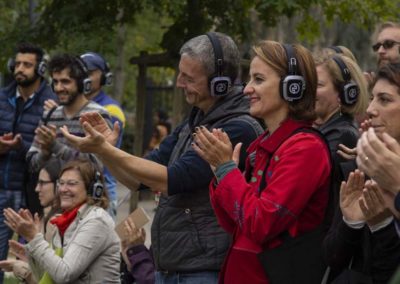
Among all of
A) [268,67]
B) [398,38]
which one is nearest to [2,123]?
[398,38]

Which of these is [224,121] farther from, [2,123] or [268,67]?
[2,123]

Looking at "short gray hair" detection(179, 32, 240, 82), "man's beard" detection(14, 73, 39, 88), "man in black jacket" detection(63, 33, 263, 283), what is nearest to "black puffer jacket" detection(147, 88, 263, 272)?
"man in black jacket" detection(63, 33, 263, 283)

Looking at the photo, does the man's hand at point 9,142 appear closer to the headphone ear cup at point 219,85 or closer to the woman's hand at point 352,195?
the headphone ear cup at point 219,85

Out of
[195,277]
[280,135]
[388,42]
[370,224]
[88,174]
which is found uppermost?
[388,42]

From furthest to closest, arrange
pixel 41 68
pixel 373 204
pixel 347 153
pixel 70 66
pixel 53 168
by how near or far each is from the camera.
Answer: pixel 41 68 < pixel 53 168 < pixel 70 66 < pixel 347 153 < pixel 373 204

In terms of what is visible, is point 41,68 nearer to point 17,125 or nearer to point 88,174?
point 17,125

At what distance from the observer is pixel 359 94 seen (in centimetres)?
681

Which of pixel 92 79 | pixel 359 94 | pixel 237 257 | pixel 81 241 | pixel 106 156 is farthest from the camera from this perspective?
pixel 92 79

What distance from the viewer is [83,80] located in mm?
9422

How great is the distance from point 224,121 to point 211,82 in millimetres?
219

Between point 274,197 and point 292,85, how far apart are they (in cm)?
57

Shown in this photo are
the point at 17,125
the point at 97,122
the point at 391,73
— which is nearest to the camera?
the point at 391,73

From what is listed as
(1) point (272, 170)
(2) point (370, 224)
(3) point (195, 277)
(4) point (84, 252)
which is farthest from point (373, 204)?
(4) point (84, 252)

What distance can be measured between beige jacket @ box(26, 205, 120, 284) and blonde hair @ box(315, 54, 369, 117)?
→ 2.05 metres
